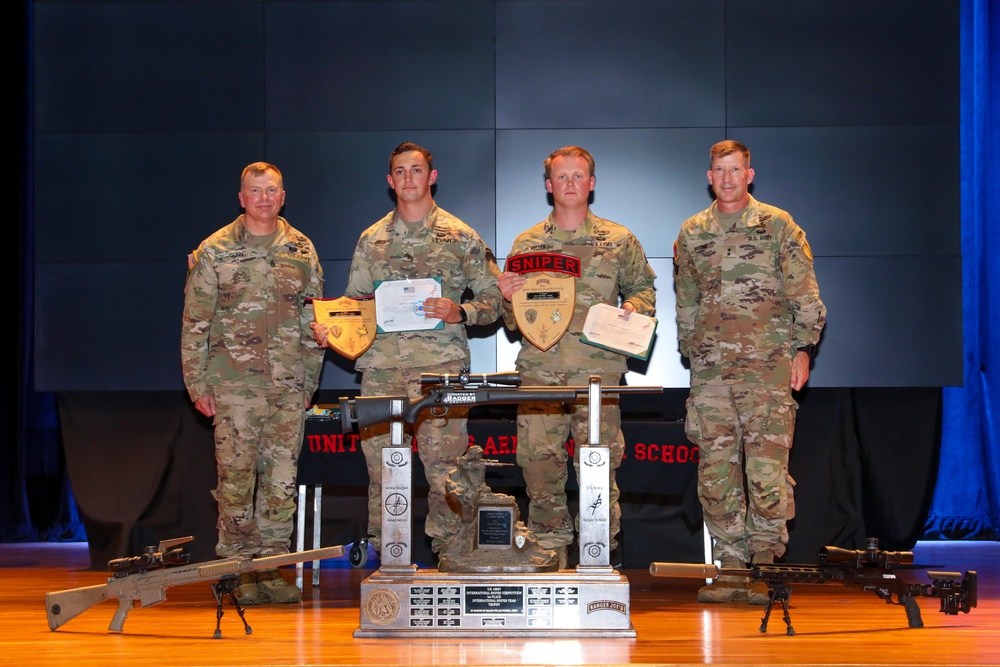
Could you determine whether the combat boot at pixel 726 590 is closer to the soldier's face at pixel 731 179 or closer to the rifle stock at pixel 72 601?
the soldier's face at pixel 731 179

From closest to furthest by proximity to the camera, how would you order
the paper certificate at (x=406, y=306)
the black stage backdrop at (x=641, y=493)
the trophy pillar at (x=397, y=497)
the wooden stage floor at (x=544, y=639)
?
the wooden stage floor at (x=544, y=639) < the trophy pillar at (x=397, y=497) < the paper certificate at (x=406, y=306) < the black stage backdrop at (x=641, y=493)

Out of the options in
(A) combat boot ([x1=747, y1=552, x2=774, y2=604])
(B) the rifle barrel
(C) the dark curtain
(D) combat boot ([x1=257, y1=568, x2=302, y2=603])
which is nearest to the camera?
(B) the rifle barrel

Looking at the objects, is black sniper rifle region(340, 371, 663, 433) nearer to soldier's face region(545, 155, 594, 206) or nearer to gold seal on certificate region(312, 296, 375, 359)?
gold seal on certificate region(312, 296, 375, 359)

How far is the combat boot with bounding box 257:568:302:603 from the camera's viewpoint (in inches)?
170

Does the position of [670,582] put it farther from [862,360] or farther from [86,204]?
[86,204]

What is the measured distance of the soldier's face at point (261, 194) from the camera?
4457mm

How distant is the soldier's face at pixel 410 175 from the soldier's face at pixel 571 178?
610mm

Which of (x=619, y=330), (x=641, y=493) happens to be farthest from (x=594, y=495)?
(x=641, y=493)

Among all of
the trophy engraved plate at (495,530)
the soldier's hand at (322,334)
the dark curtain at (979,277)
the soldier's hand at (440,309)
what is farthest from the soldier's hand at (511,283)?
the dark curtain at (979,277)

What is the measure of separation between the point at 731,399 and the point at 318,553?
75.1 inches

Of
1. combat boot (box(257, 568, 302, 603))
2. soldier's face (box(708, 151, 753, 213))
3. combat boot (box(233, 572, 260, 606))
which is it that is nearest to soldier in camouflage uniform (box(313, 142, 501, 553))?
combat boot (box(257, 568, 302, 603))

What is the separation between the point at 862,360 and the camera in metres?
5.72

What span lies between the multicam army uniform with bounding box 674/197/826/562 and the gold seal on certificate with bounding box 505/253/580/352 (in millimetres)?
615

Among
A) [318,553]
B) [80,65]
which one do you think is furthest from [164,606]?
[80,65]
